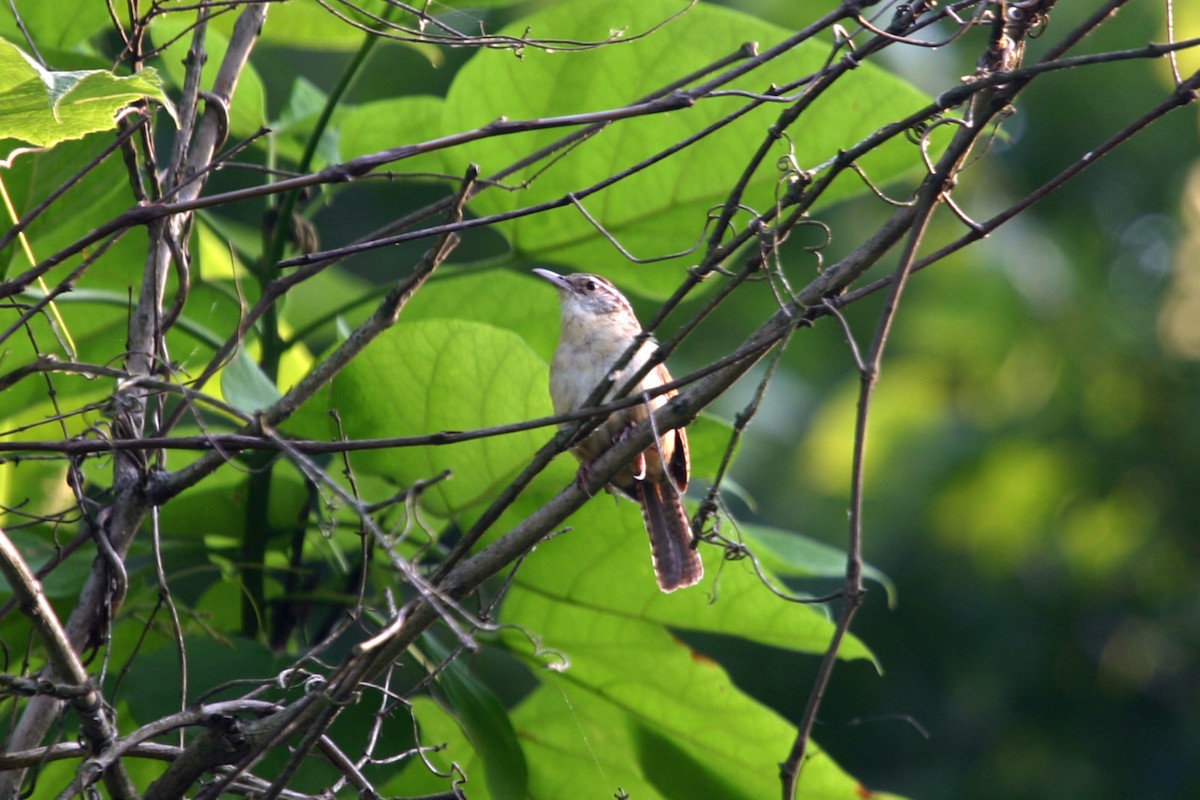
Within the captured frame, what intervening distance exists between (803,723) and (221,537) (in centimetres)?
165

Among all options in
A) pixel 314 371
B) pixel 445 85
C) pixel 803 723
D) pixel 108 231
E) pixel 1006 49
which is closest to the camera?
pixel 803 723

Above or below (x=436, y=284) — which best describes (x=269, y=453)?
below

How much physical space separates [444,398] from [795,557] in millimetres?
998

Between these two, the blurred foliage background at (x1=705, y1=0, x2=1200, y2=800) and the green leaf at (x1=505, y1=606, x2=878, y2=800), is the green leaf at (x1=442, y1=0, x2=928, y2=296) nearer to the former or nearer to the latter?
the green leaf at (x1=505, y1=606, x2=878, y2=800)

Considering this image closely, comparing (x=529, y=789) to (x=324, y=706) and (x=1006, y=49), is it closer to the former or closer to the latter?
(x=324, y=706)

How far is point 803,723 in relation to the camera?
5.02ft

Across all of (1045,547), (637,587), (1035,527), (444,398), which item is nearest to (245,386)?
(444,398)

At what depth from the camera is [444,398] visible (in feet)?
8.34

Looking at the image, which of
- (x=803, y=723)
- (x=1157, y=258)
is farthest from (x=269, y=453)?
(x=1157, y=258)

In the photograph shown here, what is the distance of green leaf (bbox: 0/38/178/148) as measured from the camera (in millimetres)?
1413

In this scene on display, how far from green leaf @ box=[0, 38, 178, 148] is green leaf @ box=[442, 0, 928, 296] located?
1194mm

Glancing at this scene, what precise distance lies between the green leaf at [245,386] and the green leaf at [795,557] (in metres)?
1.10

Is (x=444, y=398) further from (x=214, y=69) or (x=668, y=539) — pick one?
(x=214, y=69)

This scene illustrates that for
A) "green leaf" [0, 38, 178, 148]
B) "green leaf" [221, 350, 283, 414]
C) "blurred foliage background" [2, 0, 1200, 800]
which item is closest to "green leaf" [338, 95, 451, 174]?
"green leaf" [221, 350, 283, 414]
